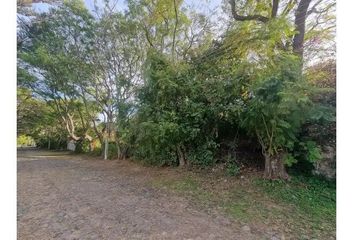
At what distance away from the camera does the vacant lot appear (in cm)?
297

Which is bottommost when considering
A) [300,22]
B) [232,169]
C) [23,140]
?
[23,140]

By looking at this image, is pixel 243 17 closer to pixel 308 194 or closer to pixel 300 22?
pixel 300 22

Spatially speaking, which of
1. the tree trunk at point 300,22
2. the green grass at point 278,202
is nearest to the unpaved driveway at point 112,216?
the green grass at point 278,202

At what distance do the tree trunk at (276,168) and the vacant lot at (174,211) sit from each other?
0.22 m

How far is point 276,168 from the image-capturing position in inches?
194

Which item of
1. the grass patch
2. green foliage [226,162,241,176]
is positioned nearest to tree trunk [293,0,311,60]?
green foliage [226,162,241,176]

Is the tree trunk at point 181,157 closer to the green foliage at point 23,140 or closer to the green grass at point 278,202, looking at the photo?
the green grass at point 278,202

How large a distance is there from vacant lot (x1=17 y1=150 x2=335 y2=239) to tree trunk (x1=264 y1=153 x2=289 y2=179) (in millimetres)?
220

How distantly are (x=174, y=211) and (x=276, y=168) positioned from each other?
260 centimetres

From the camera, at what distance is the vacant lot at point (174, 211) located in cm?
297

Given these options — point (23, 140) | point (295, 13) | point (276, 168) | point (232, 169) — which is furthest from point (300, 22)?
point (23, 140)

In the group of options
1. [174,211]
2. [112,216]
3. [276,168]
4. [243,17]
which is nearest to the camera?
[112,216]
